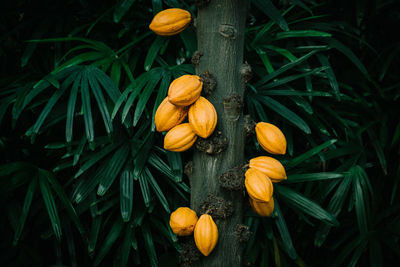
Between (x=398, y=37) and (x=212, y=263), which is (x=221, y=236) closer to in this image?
(x=212, y=263)

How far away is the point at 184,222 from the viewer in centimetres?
75

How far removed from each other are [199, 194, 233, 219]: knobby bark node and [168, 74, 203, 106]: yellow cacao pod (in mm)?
220

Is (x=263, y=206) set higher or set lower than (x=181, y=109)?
lower

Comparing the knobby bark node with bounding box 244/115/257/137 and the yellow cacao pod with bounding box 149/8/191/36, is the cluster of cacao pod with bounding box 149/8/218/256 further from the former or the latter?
the knobby bark node with bounding box 244/115/257/137

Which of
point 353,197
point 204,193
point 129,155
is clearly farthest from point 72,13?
point 353,197

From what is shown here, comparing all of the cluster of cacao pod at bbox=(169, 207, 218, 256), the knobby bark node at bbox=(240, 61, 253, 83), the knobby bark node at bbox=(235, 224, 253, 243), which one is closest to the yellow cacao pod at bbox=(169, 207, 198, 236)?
the cluster of cacao pod at bbox=(169, 207, 218, 256)

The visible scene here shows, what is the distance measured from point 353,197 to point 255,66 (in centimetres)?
61

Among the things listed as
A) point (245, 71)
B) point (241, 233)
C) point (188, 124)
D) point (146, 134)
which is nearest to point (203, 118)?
point (188, 124)

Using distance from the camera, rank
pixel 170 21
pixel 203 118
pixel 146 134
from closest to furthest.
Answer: pixel 203 118 < pixel 170 21 < pixel 146 134

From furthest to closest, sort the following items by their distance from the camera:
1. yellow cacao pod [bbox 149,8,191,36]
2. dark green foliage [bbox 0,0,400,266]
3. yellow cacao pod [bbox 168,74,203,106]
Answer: dark green foliage [bbox 0,0,400,266], yellow cacao pod [bbox 149,8,191,36], yellow cacao pod [bbox 168,74,203,106]

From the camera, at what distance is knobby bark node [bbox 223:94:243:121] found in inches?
30.1

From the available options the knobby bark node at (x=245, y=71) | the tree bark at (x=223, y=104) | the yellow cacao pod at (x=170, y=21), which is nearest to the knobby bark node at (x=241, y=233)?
the tree bark at (x=223, y=104)

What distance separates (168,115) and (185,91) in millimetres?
84

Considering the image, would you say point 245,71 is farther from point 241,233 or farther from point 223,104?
point 241,233
